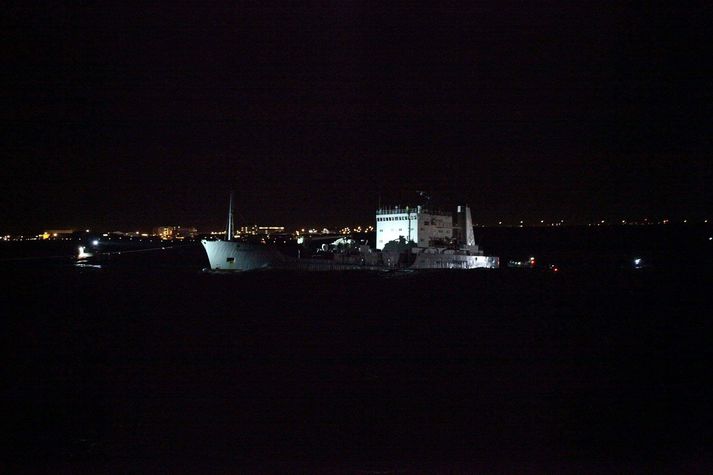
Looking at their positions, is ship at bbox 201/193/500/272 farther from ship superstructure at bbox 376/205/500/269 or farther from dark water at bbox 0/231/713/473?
dark water at bbox 0/231/713/473

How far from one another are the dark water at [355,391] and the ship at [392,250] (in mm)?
21892

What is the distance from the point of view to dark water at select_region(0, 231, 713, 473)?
20.3 ft

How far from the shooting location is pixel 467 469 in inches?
226

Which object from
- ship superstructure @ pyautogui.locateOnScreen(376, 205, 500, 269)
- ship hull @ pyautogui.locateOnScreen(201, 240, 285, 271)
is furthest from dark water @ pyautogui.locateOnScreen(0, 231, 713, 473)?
ship superstructure @ pyautogui.locateOnScreen(376, 205, 500, 269)

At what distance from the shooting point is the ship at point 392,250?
4241cm

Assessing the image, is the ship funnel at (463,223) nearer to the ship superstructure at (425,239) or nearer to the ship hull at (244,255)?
the ship superstructure at (425,239)

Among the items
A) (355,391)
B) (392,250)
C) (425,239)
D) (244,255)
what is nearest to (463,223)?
(425,239)

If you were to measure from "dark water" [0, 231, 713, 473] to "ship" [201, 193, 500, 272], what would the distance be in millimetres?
21892

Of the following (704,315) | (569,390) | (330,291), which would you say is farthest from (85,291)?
(704,315)

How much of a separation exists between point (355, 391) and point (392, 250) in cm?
3557

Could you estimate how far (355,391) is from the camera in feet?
29.2

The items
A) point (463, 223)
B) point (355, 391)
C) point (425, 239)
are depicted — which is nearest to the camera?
point (355, 391)

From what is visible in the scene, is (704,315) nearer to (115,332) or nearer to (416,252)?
(115,332)

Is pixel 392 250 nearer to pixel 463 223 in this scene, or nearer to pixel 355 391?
pixel 463 223
